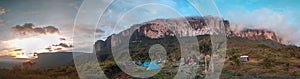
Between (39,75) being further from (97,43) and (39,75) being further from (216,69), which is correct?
(216,69)

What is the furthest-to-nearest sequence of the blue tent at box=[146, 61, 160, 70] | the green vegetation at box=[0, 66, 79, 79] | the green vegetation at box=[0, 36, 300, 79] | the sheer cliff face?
the blue tent at box=[146, 61, 160, 70] < the green vegetation at box=[0, 36, 300, 79] < the green vegetation at box=[0, 66, 79, 79] < the sheer cliff face

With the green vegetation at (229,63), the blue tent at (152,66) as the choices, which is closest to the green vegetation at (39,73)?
the green vegetation at (229,63)

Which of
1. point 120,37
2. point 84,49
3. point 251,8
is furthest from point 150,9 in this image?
point 251,8

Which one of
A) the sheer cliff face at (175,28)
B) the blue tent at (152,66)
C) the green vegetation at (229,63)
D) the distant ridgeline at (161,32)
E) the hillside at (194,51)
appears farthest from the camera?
the blue tent at (152,66)

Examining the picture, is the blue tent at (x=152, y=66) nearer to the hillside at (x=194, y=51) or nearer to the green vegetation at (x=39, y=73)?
the hillside at (x=194, y=51)

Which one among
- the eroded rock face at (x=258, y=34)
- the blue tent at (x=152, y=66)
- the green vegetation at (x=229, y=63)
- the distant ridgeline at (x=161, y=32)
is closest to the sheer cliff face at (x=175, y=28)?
the distant ridgeline at (x=161, y=32)

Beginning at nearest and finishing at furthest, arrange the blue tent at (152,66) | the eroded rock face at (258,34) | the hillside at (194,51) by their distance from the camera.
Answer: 1. the hillside at (194,51)
2. the blue tent at (152,66)
3. the eroded rock face at (258,34)

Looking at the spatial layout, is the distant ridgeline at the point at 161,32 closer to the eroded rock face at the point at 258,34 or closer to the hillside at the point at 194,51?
the hillside at the point at 194,51

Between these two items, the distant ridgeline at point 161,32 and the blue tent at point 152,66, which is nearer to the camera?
the distant ridgeline at point 161,32

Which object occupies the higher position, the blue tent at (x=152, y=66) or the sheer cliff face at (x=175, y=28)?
the sheer cliff face at (x=175, y=28)

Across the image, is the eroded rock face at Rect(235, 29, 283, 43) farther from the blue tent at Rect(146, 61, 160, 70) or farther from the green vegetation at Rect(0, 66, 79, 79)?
the green vegetation at Rect(0, 66, 79, 79)

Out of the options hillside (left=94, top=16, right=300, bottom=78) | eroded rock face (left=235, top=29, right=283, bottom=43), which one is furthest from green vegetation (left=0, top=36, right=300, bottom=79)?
eroded rock face (left=235, top=29, right=283, bottom=43)
